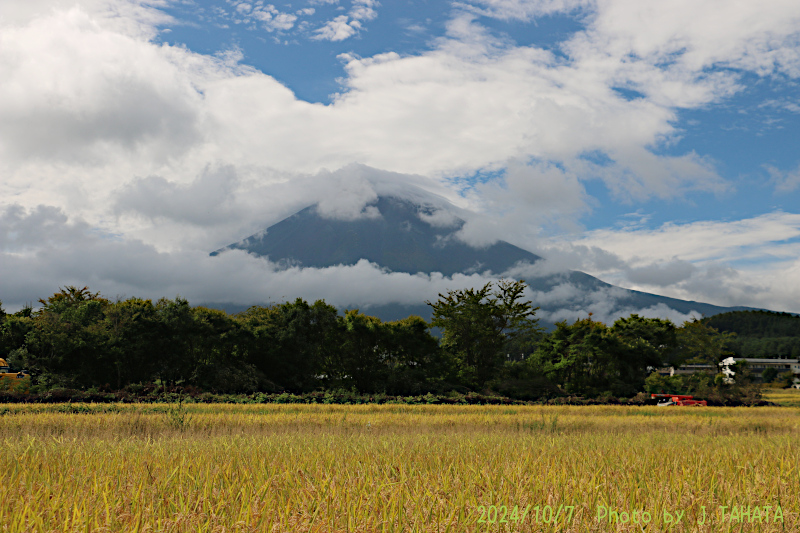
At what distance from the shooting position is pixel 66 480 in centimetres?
420

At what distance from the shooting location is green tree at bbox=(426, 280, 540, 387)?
39344 millimetres

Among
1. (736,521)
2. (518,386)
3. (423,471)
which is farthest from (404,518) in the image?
(518,386)

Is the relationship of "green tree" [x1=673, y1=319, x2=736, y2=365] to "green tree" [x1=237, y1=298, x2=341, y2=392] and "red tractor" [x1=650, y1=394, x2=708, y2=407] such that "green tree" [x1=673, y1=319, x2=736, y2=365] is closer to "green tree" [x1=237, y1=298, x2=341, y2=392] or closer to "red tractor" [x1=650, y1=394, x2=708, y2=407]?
"red tractor" [x1=650, y1=394, x2=708, y2=407]

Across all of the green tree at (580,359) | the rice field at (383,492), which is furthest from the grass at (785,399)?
the rice field at (383,492)

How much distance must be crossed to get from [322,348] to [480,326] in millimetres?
12976

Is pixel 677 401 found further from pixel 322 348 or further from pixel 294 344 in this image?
pixel 294 344

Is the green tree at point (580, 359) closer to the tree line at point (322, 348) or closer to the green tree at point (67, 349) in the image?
the tree line at point (322, 348)

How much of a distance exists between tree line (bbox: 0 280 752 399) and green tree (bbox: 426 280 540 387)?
0.09 meters

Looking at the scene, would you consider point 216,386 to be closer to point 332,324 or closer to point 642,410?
point 332,324

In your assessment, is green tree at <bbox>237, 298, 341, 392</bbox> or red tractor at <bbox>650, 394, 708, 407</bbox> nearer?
red tractor at <bbox>650, 394, 708, 407</bbox>

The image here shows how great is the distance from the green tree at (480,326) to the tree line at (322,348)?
0.09 metres

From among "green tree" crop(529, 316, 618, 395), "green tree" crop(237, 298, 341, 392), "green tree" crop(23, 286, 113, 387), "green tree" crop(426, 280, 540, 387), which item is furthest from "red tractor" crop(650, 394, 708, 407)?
"green tree" crop(23, 286, 113, 387)

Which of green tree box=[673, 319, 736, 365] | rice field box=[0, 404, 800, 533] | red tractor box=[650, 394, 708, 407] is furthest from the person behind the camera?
green tree box=[673, 319, 736, 365]

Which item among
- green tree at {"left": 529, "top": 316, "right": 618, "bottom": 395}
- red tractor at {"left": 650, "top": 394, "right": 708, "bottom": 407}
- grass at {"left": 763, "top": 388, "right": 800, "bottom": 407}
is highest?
green tree at {"left": 529, "top": 316, "right": 618, "bottom": 395}
